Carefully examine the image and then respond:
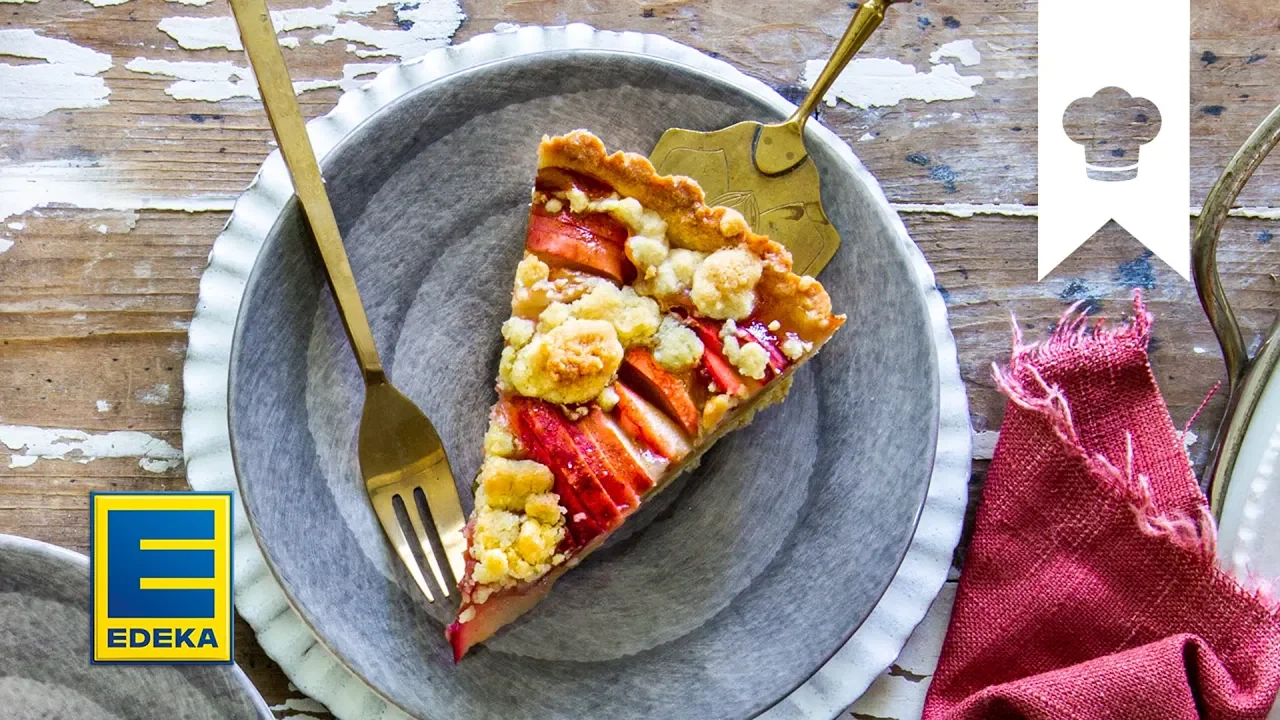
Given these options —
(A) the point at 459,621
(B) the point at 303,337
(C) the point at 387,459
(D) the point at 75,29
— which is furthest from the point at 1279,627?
(D) the point at 75,29

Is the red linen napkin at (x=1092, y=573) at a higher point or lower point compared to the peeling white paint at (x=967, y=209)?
lower

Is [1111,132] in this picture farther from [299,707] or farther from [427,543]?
[299,707]

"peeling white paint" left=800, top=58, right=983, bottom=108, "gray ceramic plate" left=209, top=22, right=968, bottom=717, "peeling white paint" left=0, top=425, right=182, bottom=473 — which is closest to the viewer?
"gray ceramic plate" left=209, top=22, right=968, bottom=717

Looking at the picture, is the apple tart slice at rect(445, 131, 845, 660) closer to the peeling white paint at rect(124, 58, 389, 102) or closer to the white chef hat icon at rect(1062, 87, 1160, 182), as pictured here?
the peeling white paint at rect(124, 58, 389, 102)

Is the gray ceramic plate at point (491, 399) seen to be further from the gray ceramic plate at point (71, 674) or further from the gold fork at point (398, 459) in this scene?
the gray ceramic plate at point (71, 674)

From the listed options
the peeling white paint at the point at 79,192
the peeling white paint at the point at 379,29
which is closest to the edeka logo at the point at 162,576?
the peeling white paint at the point at 79,192

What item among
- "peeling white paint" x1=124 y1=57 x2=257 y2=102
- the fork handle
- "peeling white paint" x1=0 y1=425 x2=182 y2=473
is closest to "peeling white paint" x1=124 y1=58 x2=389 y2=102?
"peeling white paint" x1=124 y1=57 x2=257 y2=102
